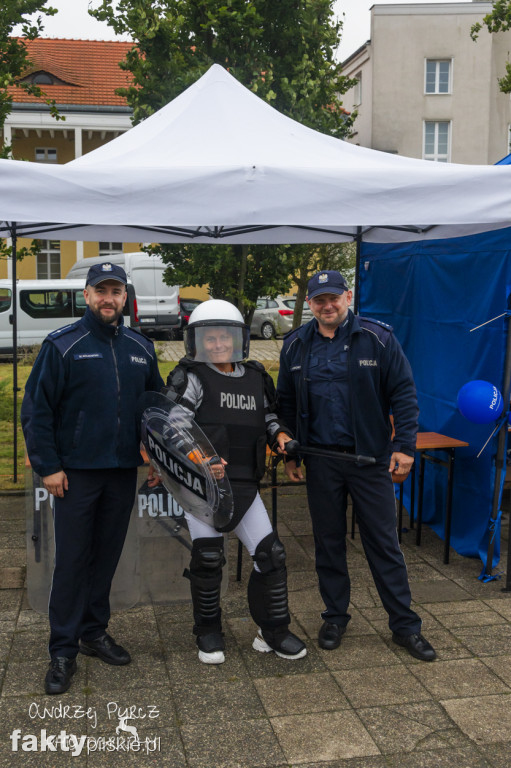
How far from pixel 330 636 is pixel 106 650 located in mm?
1074

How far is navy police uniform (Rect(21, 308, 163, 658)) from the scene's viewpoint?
3385mm

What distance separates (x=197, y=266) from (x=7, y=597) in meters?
4.11

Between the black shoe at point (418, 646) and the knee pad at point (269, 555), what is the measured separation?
0.73m

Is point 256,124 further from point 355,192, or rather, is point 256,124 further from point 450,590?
point 450,590

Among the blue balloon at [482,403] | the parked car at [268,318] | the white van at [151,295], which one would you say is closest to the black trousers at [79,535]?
the blue balloon at [482,403]

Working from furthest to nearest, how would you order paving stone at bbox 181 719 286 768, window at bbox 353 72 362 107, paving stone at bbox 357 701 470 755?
window at bbox 353 72 362 107 → paving stone at bbox 357 701 470 755 → paving stone at bbox 181 719 286 768

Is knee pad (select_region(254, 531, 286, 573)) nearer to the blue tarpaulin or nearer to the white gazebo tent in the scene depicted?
the white gazebo tent

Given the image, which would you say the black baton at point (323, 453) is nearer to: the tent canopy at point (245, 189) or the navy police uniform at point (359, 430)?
the navy police uniform at point (359, 430)

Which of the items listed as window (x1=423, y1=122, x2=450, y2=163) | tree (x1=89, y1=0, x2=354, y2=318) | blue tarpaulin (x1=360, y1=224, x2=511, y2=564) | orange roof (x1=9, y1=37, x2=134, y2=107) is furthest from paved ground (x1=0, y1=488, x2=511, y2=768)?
window (x1=423, y1=122, x2=450, y2=163)

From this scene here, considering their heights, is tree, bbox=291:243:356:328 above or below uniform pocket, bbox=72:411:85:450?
above

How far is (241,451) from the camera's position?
143 inches

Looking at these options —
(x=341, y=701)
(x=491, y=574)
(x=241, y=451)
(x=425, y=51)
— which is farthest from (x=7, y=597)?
(x=425, y=51)

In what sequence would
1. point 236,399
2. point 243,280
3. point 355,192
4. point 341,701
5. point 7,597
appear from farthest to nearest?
1. point 243,280
2. point 7,597
3. point 355,192
4. point 236,399
5. point 341,701

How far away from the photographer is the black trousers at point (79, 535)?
11.4 ft
